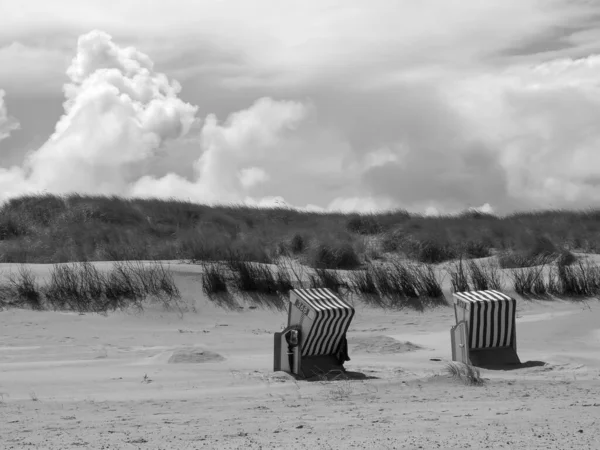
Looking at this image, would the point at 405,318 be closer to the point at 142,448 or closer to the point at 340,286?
the point at 340,286

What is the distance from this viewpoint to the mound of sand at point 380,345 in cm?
1166

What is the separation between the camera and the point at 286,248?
23.2m

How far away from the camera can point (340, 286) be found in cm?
1742

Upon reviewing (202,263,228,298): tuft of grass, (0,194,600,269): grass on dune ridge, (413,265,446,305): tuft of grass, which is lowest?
(413,265,446,305): tuft of grass

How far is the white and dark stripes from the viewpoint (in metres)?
9.71

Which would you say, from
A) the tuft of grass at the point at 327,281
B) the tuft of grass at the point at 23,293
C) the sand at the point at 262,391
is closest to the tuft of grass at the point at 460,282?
the tuft of grass at the point at 327,281

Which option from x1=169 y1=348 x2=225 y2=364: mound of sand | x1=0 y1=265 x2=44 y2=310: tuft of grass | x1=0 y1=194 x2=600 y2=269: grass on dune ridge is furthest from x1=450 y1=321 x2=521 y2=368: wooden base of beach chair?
x1=0 y1=265 x2=44 y2=310: tuft of grass

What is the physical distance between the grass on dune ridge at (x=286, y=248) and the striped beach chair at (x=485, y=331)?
612 centimetres

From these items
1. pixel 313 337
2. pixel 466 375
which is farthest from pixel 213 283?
pixel 466 375

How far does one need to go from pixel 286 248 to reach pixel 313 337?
44.1ft

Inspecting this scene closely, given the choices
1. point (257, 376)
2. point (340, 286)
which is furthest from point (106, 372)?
point (340, 286)

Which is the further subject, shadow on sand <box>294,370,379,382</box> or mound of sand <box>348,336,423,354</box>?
mound of sand <box>348,336,423,354</box>

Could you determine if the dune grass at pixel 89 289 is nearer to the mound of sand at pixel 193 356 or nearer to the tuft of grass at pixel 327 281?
the tuft of grass at pixel 327 281

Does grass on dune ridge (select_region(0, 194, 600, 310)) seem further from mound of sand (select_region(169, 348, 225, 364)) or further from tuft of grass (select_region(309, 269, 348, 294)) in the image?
mound of sand (select_region(169, 348, 225, 364))
